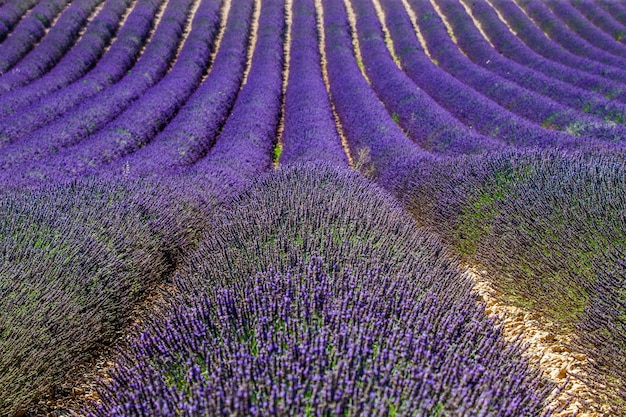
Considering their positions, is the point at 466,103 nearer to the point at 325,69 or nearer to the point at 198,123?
the point at 198,123

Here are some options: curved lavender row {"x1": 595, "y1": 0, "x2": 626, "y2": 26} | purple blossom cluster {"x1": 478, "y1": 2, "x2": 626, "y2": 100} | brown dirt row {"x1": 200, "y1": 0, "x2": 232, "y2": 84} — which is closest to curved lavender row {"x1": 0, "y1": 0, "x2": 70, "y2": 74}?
brown dirt row {"x1": 200, "y1": 0, "x2": 232, "y2": 84}

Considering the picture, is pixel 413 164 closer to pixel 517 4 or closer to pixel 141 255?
pixel 141 255

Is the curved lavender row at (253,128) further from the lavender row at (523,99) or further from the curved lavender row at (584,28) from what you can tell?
the curved lavender row at (584,28)

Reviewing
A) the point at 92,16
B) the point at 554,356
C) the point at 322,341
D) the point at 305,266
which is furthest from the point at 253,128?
the point at 92,16

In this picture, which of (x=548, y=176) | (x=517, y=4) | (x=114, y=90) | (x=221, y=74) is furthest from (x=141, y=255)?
(x=517, y=4)

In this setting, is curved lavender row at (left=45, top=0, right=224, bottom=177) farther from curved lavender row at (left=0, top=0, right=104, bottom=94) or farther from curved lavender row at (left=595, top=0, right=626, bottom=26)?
curved lavender row at (left=595, top=0, right=626, bottom=26)

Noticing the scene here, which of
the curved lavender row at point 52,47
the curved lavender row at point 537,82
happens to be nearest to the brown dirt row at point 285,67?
the curved lavender row at point 537,82
